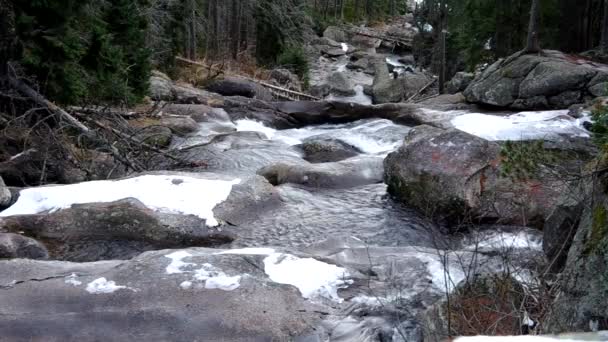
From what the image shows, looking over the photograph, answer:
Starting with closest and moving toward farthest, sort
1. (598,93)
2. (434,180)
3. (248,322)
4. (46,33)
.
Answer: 1. (248,322)
2. (434,180)
3. (46,33)
4. (598,93)

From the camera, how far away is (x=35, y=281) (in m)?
5.20

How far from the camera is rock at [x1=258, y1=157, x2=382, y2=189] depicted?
9799mm

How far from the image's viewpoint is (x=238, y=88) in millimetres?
20859

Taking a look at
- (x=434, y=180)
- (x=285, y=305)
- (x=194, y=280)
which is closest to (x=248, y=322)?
(x=285, y=305)

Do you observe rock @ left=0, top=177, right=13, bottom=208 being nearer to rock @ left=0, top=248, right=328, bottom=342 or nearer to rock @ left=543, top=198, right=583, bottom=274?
rock @ left=0, top=248, right=328, bottom=342

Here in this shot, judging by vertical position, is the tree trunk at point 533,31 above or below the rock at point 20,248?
above

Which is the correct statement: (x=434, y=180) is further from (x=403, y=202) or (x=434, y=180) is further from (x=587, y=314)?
(x=587, y=314)

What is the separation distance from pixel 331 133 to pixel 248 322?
11280mm

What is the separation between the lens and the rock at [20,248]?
6352 mm

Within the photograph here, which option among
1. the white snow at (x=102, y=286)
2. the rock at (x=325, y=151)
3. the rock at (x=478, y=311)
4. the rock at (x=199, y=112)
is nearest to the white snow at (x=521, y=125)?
the rock at (x=325, y=151)

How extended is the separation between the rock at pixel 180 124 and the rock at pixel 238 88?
19.3 ft

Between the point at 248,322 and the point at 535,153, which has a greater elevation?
the point at 535,153

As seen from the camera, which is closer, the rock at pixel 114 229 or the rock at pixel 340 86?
the rock at pixel 114 229

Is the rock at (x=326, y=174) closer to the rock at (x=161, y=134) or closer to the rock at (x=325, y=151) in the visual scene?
the rock at (x=325, y=151)
